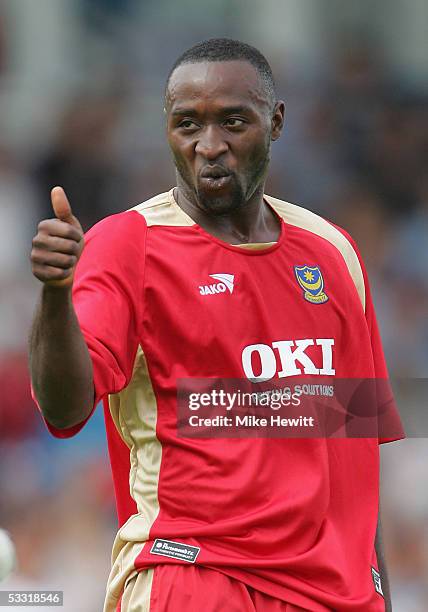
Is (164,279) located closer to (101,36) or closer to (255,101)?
(255,101)

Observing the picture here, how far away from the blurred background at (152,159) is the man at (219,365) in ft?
9.36

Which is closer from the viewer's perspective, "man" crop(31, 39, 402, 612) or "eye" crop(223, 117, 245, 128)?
"man" crop(31, 39, 402, 612)

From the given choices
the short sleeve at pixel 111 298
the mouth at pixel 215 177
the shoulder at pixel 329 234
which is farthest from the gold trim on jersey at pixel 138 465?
the shoulder at pixel 329 234

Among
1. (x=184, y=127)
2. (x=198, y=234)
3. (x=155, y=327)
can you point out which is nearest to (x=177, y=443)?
(x=155, y=327)

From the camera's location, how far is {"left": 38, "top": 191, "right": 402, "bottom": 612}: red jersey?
9.21ft

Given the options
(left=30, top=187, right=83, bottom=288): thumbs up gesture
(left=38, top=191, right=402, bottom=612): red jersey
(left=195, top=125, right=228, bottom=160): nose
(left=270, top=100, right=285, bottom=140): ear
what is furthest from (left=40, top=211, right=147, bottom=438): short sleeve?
(left=270, top=100, right=285, bottom=140): ear

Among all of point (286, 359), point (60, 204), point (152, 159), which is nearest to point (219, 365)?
point (286, 359)

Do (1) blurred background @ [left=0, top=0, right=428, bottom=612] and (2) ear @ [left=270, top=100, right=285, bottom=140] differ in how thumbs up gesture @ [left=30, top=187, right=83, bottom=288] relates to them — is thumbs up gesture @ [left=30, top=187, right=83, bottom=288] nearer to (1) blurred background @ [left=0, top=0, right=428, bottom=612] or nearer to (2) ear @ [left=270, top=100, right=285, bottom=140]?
(2) ear @ [left=270, top=100, right=285, bottom=140]

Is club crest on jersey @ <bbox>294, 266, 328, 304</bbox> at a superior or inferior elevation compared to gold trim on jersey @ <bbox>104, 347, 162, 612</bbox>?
superior

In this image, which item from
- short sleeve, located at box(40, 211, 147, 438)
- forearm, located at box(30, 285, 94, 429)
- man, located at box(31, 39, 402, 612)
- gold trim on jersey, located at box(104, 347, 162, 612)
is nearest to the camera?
Result: forearm, located at box(30, 285, 94, 429)

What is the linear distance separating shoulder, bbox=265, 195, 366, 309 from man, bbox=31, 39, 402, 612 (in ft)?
0.35

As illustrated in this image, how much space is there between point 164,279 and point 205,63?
0.60 meters

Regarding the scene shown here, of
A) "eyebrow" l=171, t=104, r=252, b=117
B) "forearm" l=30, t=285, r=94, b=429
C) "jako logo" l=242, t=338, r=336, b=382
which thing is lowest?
"jako logo" l=242, t=338, r=336, b=382

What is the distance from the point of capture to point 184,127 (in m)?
3.07
